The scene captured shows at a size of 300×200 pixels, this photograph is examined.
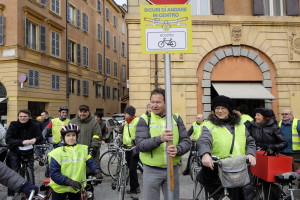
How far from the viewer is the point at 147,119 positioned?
3.28m

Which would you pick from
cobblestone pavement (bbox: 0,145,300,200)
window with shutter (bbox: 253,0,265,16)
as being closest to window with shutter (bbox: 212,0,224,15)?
window with shutter (bbox: 253,0,265,16)

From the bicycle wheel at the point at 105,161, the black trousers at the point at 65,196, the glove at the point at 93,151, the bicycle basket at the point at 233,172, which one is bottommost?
the bicycle wheel at the point at 105,161

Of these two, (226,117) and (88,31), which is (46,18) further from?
(226,117)

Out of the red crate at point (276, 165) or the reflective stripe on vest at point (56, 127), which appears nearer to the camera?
the red crate at point (276, 165)

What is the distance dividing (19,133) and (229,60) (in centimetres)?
953

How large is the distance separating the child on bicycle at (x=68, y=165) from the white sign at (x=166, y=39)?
5.65ft

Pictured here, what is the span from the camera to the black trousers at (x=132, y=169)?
226 inches

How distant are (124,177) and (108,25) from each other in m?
29.8

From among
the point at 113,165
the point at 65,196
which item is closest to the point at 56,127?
the point at 113,165

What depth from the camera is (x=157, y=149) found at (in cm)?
317

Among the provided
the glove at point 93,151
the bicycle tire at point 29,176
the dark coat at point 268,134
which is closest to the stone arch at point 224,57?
the dark coat at point 268,134

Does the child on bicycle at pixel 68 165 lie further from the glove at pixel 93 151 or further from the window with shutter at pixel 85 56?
the window with shutter at pixel 85 56

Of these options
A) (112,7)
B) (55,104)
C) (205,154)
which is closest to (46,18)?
(55,104)

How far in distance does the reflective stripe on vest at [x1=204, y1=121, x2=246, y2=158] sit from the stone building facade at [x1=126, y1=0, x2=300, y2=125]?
29.4ft
